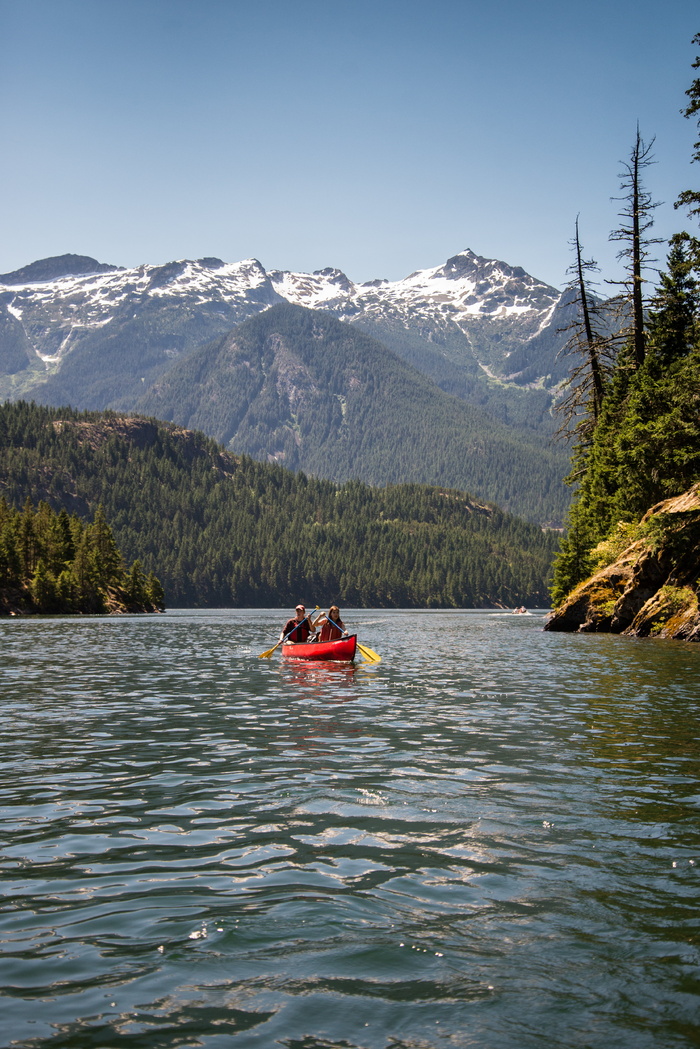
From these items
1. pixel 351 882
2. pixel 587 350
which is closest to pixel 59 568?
pixel 587 350

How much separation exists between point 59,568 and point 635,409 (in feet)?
290

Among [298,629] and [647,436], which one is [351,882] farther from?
[647,436]

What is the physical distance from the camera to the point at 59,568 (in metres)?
120

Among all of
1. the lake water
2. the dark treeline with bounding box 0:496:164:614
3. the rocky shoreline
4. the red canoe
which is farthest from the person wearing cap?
the dark treeline with bounding box 0:496:164:614

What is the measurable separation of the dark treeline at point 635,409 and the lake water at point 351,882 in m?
28.9

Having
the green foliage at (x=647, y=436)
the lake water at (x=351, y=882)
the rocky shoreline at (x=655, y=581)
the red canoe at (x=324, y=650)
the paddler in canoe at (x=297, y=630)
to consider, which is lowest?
the lake water at (x=351, y=882)

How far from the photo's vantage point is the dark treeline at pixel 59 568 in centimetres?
11081

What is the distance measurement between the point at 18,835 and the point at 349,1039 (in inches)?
250

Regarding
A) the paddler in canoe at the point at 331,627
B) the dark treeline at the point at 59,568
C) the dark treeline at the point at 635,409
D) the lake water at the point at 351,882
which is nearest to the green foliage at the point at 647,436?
the dark treeline at the point at 635,409

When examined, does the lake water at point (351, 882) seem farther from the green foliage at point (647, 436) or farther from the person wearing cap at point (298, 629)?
the green foliage at point (647, 436)

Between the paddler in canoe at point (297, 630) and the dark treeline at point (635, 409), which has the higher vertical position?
the dark treeline at point (635, 409)

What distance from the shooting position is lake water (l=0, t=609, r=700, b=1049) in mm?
6250

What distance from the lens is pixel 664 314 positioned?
56562 millimetres

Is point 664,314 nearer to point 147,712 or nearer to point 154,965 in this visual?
point 147,712
